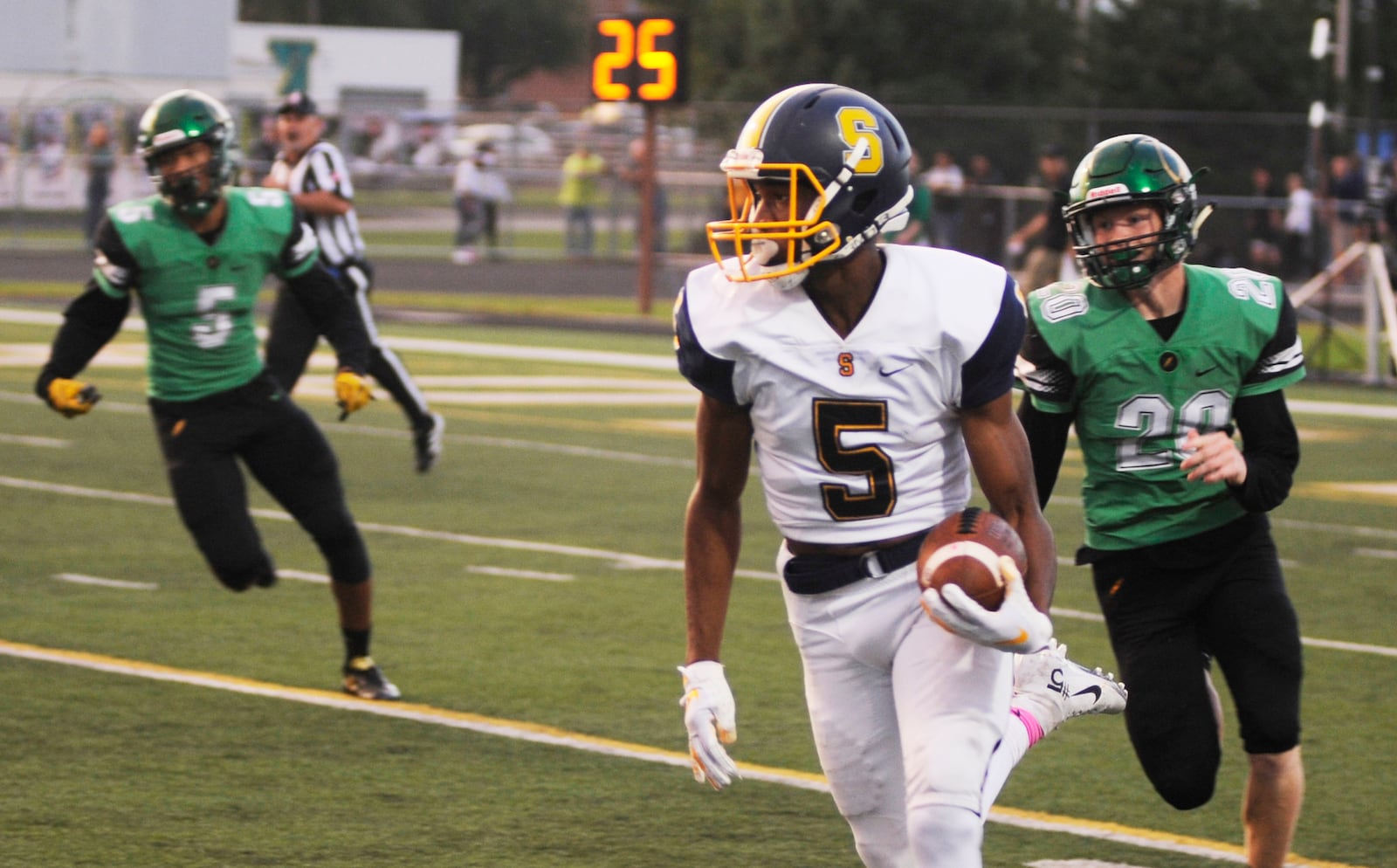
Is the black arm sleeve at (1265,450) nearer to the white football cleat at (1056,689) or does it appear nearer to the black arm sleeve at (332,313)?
the white football cleat at (1056,689)

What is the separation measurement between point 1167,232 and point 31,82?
115 ft

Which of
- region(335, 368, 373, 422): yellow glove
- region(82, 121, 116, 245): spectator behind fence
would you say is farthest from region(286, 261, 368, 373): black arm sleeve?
region(82, 121, 116, 245): spectator behind fence

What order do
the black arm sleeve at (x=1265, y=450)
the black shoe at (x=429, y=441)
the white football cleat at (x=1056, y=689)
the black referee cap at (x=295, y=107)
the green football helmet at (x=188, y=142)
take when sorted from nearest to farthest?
the white football cleat at (x=1056, y=689)
the black arm sleeve at (x=1265, y=450)
the green football helmet at (x=188, y=142)
the black referee cap at (x=295, y=107)
the black shoe at (x=429, y=441)

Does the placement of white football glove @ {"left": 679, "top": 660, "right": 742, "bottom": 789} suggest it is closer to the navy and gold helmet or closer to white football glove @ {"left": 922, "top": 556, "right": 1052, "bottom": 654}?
white football glove @ {"left": 922, "top": 556, "right": 1052, "bottom": 654}

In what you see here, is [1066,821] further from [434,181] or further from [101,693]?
[434,181]

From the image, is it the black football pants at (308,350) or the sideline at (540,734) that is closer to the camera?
the sideline at (540,734)

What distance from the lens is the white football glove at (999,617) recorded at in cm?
335

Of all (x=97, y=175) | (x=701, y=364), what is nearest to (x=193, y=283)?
(x=701, y=364)

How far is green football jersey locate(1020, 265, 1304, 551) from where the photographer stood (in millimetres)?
4402

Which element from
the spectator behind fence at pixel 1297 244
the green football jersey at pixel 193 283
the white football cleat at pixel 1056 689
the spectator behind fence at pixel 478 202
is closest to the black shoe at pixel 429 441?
the green football jersey at pixel 193 283

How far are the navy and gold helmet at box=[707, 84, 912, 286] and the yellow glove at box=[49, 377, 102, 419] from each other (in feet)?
10.9

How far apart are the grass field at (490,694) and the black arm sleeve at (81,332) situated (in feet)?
3.27

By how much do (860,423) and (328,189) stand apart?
7.45 meters

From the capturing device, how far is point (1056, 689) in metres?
3.93
